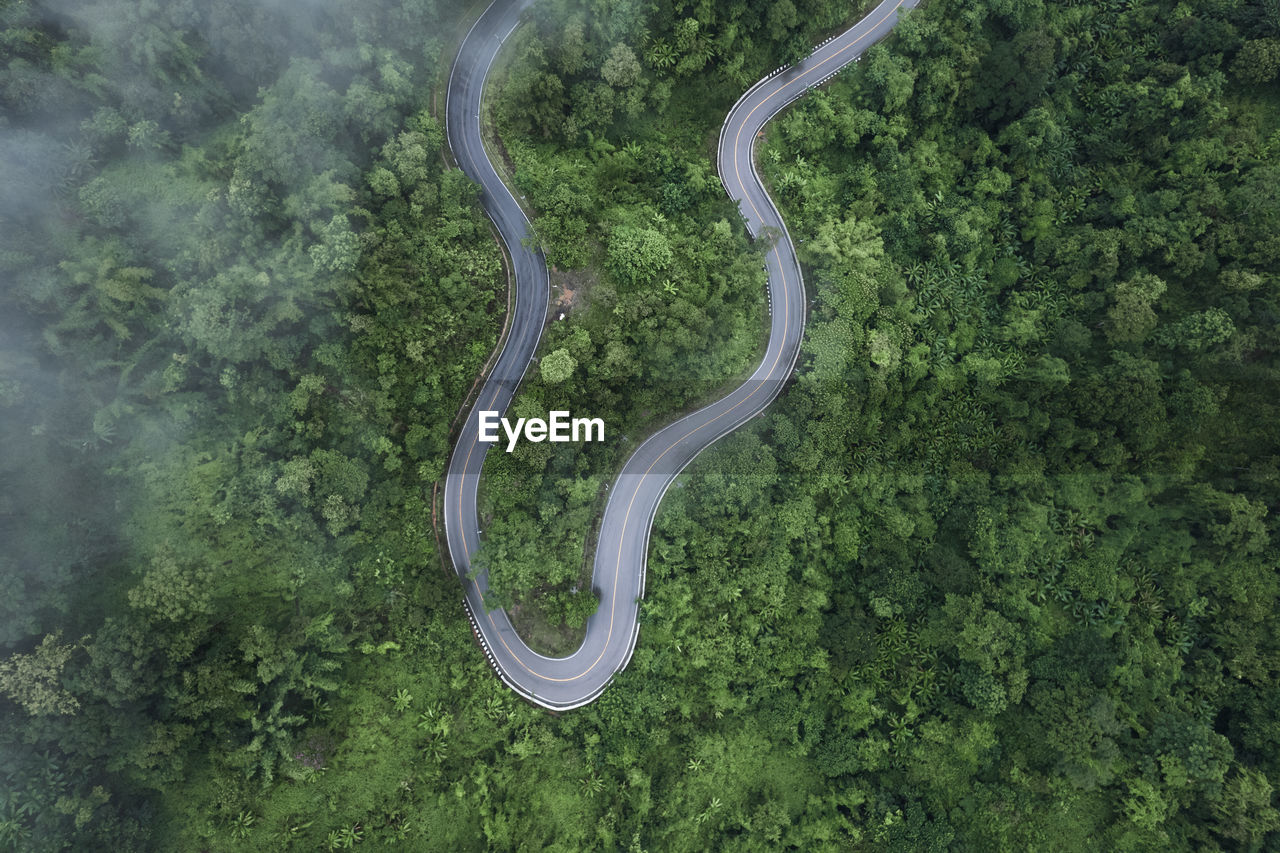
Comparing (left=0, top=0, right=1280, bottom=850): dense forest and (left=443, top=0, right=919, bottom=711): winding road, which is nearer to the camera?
(left=0, top=0, right=1280, bottom=850): dense forest

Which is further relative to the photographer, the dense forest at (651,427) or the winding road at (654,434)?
the winding road at (654,434)

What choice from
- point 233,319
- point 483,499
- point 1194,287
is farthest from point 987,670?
point 233,319

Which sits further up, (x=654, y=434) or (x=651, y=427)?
(x=651, y=427)

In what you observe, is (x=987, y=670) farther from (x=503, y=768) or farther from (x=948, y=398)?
(x=503, y=768)
